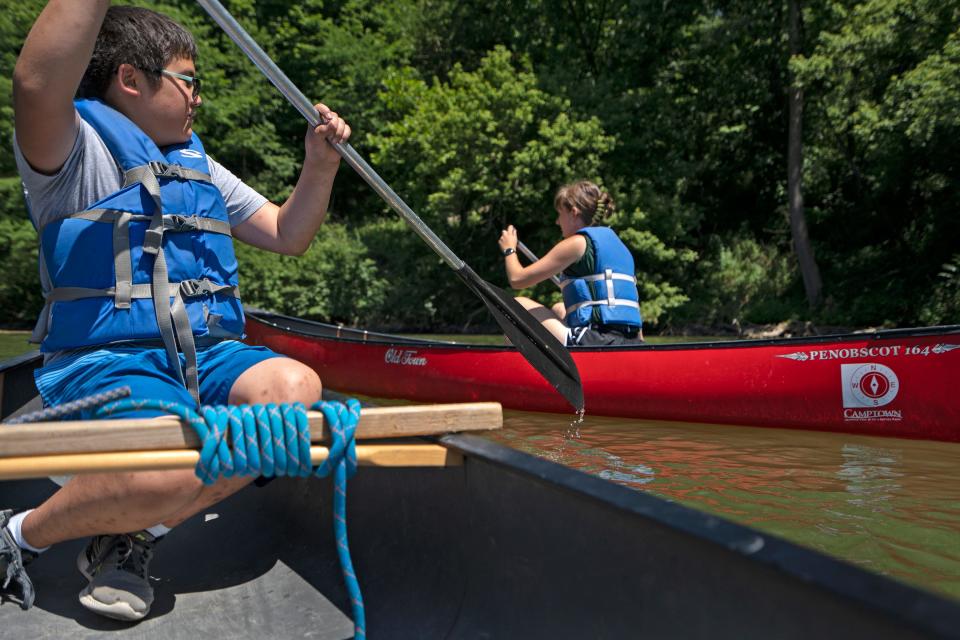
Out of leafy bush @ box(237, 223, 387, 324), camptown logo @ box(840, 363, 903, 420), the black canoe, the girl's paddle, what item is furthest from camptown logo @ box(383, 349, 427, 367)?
leafy bush @ box(237, 223, 387, 324)

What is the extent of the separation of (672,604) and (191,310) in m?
1.26

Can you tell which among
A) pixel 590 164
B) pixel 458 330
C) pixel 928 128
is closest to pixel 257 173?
pixel 458 330

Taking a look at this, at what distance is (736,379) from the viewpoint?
443 centimetres

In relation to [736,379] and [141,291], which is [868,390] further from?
[141,291]

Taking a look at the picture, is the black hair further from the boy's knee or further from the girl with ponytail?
the girl with ponytail

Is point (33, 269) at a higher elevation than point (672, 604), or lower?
higher

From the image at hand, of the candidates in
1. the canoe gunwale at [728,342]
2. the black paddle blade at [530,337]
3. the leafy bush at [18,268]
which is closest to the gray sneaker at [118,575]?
the black paddle blade at [530,337]

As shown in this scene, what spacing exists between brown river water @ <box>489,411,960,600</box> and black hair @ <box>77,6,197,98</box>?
6.94 feet

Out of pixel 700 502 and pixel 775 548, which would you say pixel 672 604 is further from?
pixel 700 502

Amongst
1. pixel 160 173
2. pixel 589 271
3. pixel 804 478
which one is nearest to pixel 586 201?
pixel 589 271

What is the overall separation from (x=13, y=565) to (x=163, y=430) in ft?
2.46

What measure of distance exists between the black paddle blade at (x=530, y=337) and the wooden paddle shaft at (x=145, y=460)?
2.01 meters

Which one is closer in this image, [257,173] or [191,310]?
[191,310]

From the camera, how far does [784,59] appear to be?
16.0 meters
